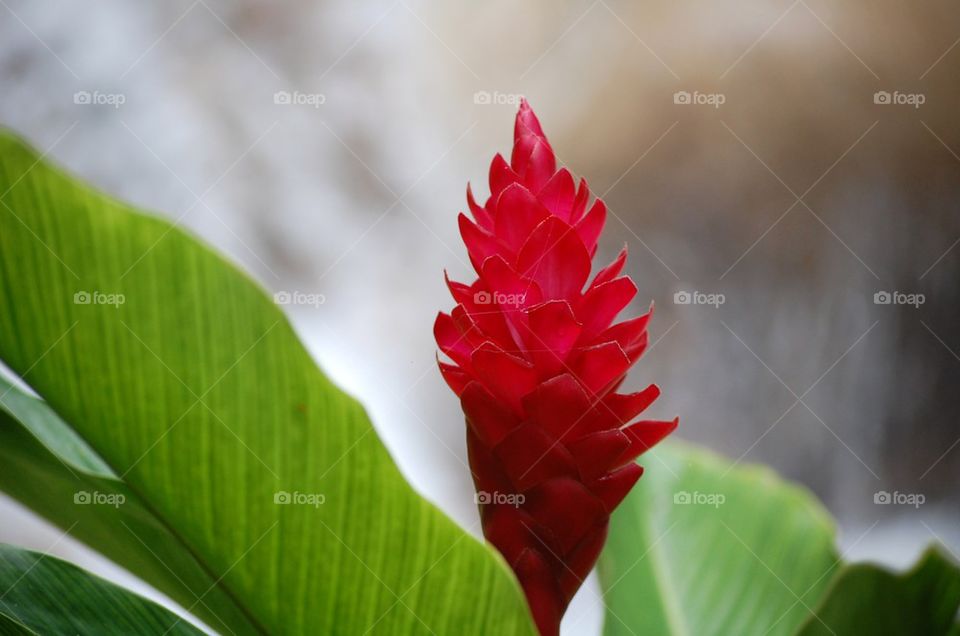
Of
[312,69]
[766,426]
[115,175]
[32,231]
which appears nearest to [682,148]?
[766,426]

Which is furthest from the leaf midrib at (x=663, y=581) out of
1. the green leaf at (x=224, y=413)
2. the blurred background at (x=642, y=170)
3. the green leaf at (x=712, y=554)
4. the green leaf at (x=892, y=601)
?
the blurred background at (x=642, y=170)

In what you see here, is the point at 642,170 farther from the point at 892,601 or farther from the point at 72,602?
the point at 72,602

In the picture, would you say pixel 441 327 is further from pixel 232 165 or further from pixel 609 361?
pixel 232 165

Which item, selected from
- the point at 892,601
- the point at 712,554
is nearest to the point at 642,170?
the point at 712,554

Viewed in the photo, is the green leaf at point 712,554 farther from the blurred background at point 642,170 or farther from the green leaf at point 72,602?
the blurred background at point 642,170

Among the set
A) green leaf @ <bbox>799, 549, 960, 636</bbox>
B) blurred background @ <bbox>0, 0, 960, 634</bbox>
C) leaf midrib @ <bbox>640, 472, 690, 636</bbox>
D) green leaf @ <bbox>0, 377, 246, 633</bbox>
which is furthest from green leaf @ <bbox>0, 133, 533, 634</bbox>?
blurred background @ <bbox>0, 0, 960, 634</bbox>
